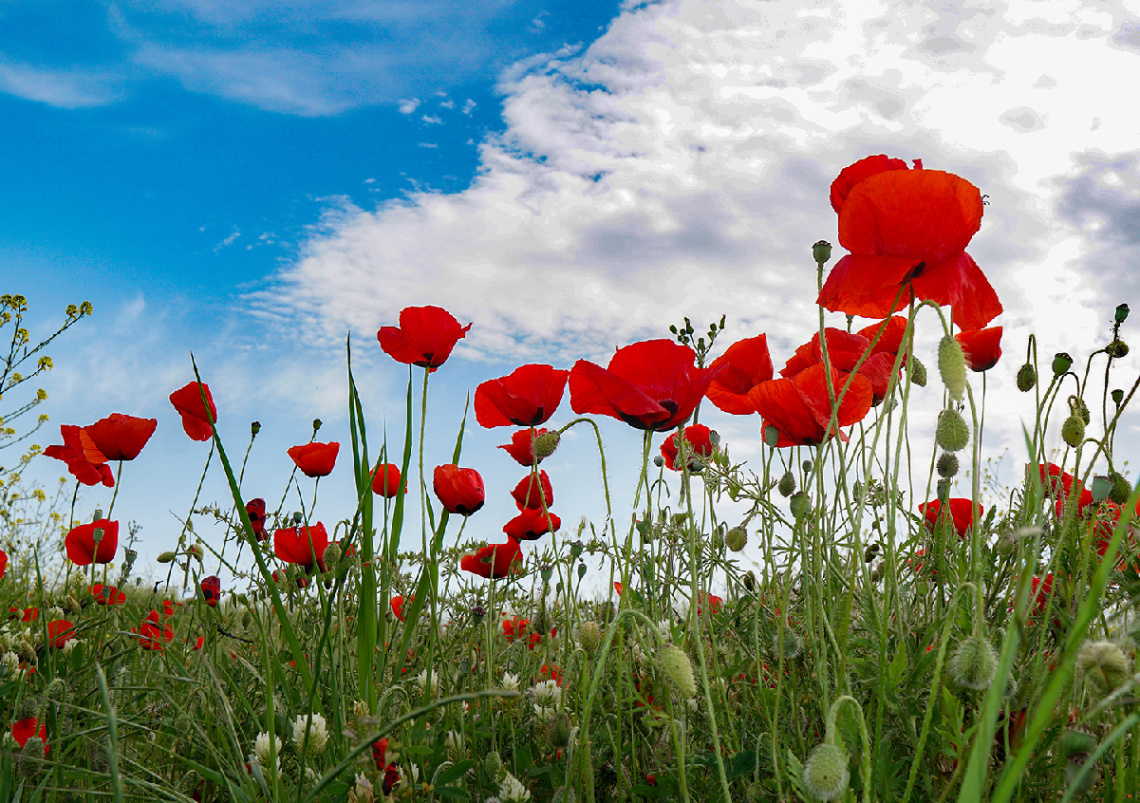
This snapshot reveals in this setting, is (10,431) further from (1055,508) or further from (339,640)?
(1055,508)

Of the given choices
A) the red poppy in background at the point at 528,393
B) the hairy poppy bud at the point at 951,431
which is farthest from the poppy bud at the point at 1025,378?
the red poppy in background at the point at 528,393

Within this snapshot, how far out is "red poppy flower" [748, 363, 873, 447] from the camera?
166cm

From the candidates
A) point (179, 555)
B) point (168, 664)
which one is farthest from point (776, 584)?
point (179, 555)

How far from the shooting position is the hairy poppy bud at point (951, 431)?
1.48 meters

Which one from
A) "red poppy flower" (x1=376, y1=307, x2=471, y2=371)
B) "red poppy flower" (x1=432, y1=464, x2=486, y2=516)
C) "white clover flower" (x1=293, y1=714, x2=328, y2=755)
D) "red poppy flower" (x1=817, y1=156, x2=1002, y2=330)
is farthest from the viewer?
"red poppy flower" (x1=376, y1=307, x2=471, y2=371)

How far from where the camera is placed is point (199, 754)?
7.30ft

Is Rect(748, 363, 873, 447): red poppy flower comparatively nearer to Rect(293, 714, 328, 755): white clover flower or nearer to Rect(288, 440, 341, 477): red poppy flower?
Rect(293, 714, 328, 755): white clover flower

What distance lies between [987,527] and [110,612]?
2.96 meters

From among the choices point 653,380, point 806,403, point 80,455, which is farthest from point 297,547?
point 806,403

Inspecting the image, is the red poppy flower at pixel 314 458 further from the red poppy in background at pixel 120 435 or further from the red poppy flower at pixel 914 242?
the red poppy flower at pixel 914 242

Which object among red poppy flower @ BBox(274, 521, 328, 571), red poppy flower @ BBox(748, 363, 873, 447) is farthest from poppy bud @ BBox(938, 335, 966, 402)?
red poppy flower @ BBox(274, 521, 328, 571)

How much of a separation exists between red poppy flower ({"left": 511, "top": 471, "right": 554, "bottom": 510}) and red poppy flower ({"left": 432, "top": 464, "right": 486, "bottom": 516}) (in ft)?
0.52

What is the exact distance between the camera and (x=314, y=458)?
9.72ft

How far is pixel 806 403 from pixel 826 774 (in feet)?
2.68
